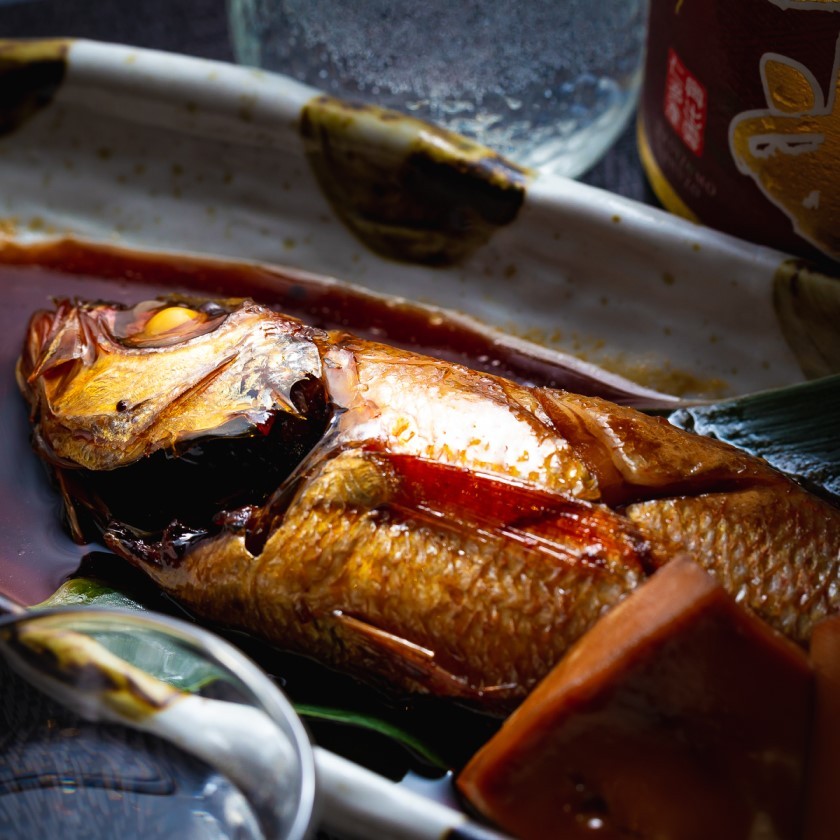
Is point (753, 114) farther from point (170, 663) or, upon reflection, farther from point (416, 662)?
point (170, 663)

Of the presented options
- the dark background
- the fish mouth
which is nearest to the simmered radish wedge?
the fish mouth

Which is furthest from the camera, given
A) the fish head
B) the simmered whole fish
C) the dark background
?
the dark background

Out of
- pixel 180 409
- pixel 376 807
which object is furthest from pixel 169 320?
pixel 376 807

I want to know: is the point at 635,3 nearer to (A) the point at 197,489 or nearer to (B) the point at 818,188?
(B) the point at 818,188

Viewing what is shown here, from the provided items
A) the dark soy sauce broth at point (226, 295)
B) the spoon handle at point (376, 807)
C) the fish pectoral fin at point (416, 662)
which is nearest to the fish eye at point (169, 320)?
the dark soy sauce broth at point (226, 295)

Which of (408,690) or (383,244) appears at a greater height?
(383,244)

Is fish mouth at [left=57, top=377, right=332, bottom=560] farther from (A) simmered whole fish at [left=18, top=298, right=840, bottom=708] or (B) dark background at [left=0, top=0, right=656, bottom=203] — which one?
(B) dark background at [left=0, top=0, right=656, bottom=203]

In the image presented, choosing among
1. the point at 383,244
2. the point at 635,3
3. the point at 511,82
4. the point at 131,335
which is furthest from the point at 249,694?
the point at 635,3
